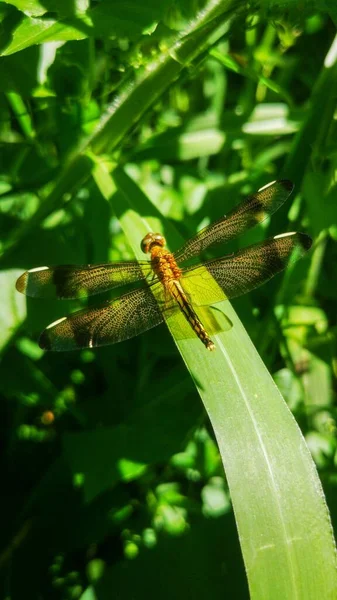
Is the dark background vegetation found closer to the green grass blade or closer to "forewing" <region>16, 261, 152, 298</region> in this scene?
"forewing" <region>16, 261, 152, 298</region>

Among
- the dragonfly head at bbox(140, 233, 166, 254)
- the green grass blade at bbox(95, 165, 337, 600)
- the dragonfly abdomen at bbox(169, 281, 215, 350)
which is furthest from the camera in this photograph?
the dragonfly head at bbox(140, 233, 166, 254)

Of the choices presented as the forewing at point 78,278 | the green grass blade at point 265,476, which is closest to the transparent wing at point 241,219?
the forewing at point 78,278

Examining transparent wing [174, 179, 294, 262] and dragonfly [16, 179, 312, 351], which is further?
transparent wing [174, 179, 294, 262]

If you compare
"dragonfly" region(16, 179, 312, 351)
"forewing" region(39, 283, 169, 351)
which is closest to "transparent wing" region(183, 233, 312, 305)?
"dragonfly" region(16, 179, 312, 351)

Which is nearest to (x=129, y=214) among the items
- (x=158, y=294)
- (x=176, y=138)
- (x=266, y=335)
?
(x=158, y=294)

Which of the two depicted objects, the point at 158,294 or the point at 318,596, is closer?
the point at 318,596

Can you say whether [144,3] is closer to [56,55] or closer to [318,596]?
[56,55]
